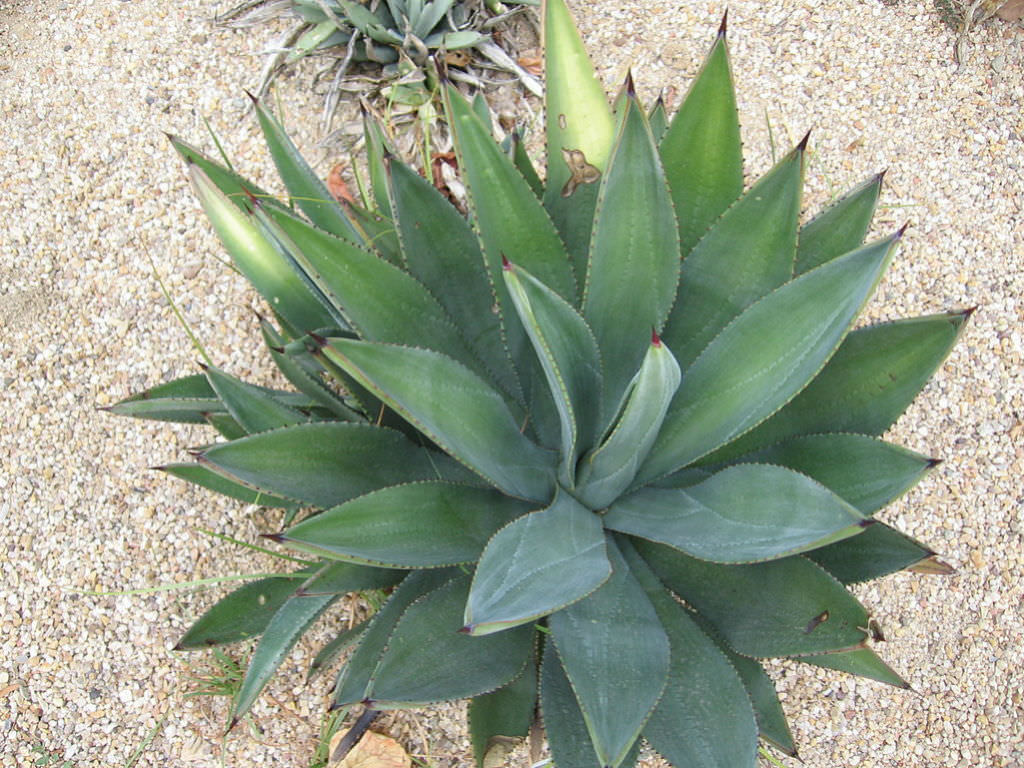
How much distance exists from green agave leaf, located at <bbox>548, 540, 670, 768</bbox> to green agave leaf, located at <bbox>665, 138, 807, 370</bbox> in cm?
40

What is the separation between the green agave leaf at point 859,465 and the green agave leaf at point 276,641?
803mm

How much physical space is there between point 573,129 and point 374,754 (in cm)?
133

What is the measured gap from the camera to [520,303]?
110 centimetres

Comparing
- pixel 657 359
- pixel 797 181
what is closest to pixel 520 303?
pixel 657 359

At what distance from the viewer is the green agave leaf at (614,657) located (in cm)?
110

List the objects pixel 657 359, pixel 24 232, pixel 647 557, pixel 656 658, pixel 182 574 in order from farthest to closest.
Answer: pixel 24 232
pixel 182 574
pixel 647 557
pixel 656 658
pixel 657 359

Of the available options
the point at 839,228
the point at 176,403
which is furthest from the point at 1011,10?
the point at 176,403

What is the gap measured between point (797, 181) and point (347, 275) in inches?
26.8

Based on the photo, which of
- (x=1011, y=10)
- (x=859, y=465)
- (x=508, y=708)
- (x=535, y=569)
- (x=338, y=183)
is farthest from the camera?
(x=1011, y=10)

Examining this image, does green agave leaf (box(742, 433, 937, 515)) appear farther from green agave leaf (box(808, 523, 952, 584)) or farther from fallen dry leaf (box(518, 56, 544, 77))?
fallen dry leaf (box(518, 56, 544, 77))

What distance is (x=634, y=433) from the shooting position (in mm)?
1178

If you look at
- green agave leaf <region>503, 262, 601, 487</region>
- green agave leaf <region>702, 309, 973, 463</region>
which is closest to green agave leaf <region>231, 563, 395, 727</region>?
green agave leaf <region>503, 262, 601, 487</region>

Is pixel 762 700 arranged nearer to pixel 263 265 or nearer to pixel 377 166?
pixel 263 265

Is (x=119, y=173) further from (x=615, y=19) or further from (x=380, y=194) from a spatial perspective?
(x=615, y=19)
